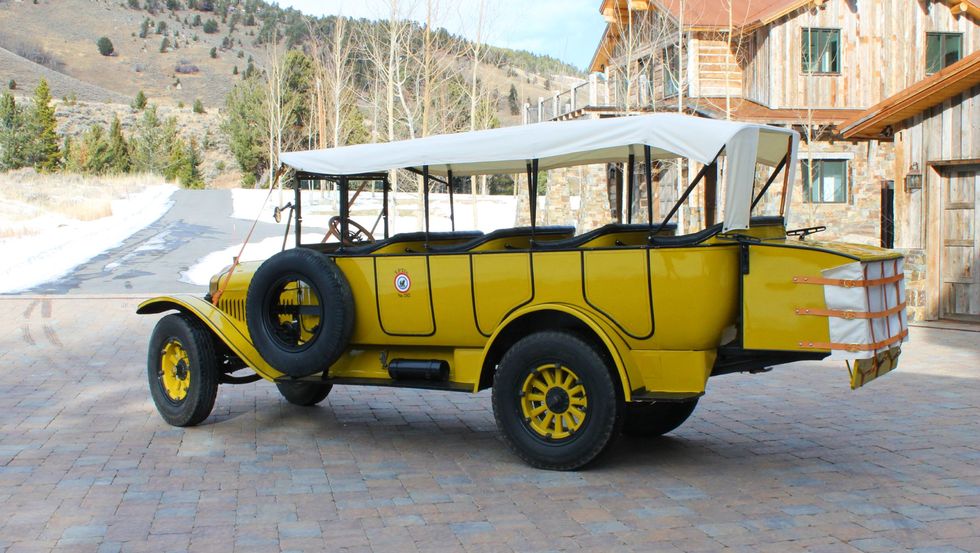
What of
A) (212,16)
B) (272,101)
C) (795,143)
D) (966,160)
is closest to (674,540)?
(795,143)

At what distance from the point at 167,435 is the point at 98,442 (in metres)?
0.51

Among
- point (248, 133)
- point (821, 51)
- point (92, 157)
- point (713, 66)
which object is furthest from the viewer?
point (248, 133)

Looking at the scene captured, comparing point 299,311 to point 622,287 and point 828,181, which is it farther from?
point 828,181

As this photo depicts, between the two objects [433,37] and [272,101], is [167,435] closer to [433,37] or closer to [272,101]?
[433,37]

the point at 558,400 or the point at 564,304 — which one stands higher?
the point at 564,304

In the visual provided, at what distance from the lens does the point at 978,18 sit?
27328mm

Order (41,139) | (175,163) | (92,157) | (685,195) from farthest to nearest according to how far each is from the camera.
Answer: (175,163) < (92,157) < (41,139) < (685,195)

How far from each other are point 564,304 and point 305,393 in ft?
10.5

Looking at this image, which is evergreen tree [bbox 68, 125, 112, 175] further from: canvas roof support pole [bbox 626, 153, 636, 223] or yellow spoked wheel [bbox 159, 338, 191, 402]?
canvas roof support pole [bbox 626, 153, 636, 223]

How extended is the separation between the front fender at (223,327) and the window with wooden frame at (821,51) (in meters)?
22.8

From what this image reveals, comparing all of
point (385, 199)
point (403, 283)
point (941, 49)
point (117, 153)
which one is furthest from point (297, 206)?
point (117, 153)

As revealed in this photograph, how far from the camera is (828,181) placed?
2730cm

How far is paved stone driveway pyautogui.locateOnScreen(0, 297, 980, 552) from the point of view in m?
4.96

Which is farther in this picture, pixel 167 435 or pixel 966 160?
pixel 966 160
